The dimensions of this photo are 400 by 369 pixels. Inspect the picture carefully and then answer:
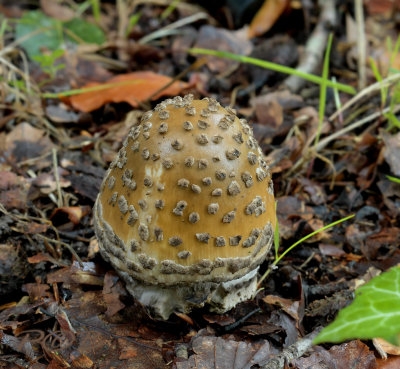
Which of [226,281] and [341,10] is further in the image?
[341,10]

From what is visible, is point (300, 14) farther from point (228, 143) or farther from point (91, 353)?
point (91, 353)

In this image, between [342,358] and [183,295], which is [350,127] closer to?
[342,358]

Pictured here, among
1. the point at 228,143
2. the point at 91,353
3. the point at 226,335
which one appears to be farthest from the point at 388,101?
the point at 91,353

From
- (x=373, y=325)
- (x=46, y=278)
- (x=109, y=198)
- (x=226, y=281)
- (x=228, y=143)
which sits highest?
(x=228, y=143)

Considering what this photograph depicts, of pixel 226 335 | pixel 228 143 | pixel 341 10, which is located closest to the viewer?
pixel 228 143

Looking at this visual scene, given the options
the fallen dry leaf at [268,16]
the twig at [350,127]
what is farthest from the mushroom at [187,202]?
the fallen dry leaf at [268,16]

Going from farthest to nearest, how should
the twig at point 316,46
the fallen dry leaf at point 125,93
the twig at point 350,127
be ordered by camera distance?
the twig at point 316,46
the fallen dry leaf at point 125,93
the twig at point 350,127

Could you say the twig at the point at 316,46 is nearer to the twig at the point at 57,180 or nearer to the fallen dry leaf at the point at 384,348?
the twig at the point at 57,180
